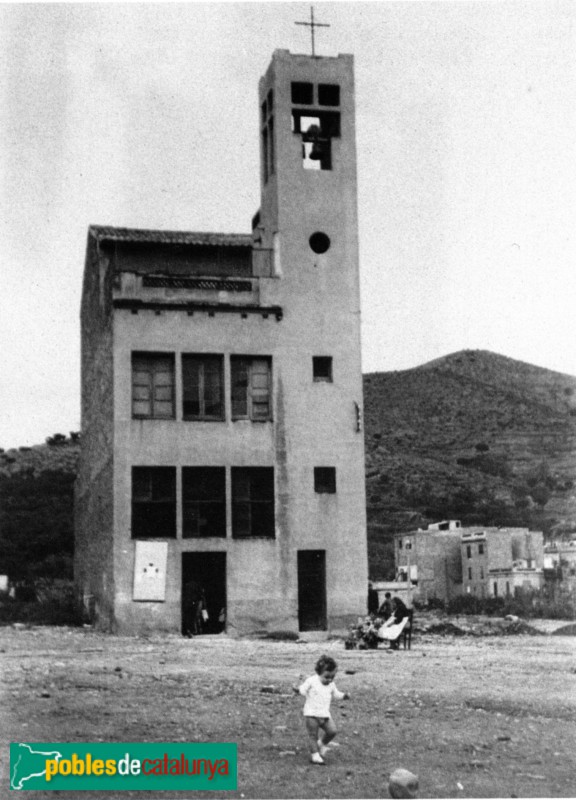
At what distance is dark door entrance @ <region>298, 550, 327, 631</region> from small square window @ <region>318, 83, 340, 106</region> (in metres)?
12.5

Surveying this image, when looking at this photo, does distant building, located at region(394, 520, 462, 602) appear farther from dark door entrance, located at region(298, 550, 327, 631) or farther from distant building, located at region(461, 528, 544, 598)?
dark door entrance, located at region(298, 550, 327, 631)

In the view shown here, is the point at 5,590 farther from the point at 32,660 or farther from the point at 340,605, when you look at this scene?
the point at 32,660

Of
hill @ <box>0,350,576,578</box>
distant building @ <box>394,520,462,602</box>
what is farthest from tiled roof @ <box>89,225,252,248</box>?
distant building @ <box>394,520,462,602</box>

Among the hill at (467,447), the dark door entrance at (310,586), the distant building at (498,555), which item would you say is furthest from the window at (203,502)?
the distant building at (498,555)

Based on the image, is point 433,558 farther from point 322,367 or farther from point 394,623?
point 394,623

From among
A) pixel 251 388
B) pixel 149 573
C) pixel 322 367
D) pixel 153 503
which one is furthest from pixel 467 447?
pixel 149 573

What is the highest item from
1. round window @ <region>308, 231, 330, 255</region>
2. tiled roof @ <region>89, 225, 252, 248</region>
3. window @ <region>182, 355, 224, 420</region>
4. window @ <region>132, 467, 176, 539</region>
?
tiled roof @ <region>89, 225, 252, 248</region>

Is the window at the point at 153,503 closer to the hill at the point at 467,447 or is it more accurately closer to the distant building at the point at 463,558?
the hill at the point at 467,447

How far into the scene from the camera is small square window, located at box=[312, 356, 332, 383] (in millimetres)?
32375

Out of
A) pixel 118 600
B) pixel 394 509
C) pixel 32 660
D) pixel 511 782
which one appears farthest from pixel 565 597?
pixel 511 782

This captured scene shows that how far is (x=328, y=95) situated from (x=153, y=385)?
9628 mm

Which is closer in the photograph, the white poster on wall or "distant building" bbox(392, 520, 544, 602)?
the white poster on wall

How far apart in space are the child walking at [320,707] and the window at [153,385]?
738 inches

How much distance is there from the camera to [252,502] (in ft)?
102
